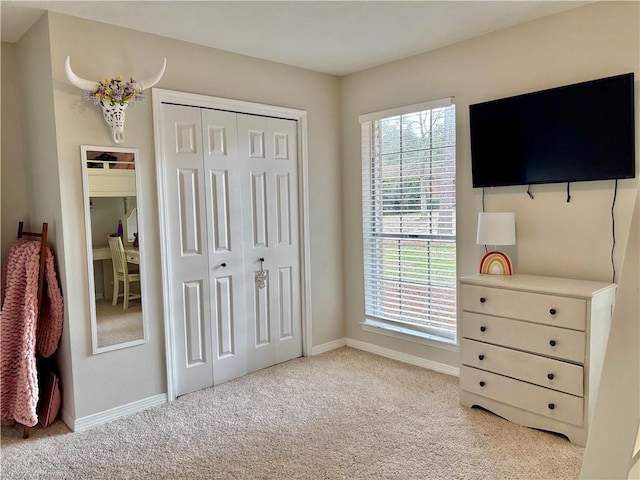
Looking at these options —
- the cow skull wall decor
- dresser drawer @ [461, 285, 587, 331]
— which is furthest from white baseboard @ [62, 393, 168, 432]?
dresser drawer @ [461, 285, 587, 331]

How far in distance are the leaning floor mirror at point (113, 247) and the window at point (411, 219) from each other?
200 cm

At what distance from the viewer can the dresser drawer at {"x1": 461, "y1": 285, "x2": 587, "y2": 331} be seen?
8.18ft

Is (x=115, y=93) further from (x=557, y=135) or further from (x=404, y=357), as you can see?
(x=404, y=357)

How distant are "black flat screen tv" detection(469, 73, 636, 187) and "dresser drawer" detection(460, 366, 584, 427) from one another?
4.17 ft

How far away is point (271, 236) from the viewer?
383 cm

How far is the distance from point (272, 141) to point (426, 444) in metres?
2.51

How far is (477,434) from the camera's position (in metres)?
2.67

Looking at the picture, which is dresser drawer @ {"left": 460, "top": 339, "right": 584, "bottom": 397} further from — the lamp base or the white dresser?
the lamp base

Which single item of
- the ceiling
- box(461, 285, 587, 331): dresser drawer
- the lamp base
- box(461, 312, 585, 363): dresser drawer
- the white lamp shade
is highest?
the ceiling

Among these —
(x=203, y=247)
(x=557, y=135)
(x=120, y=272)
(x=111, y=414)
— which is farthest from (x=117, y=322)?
(x=557, y=135)

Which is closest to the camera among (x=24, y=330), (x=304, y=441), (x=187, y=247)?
(x=304, y=441)

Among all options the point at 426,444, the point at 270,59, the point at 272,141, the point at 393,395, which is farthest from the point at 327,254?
the point at 426,444

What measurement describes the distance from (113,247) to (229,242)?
2.84 feet

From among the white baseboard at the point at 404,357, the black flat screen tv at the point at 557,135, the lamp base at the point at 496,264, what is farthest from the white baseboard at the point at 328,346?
the black flat screen tv at the point at 557,135
